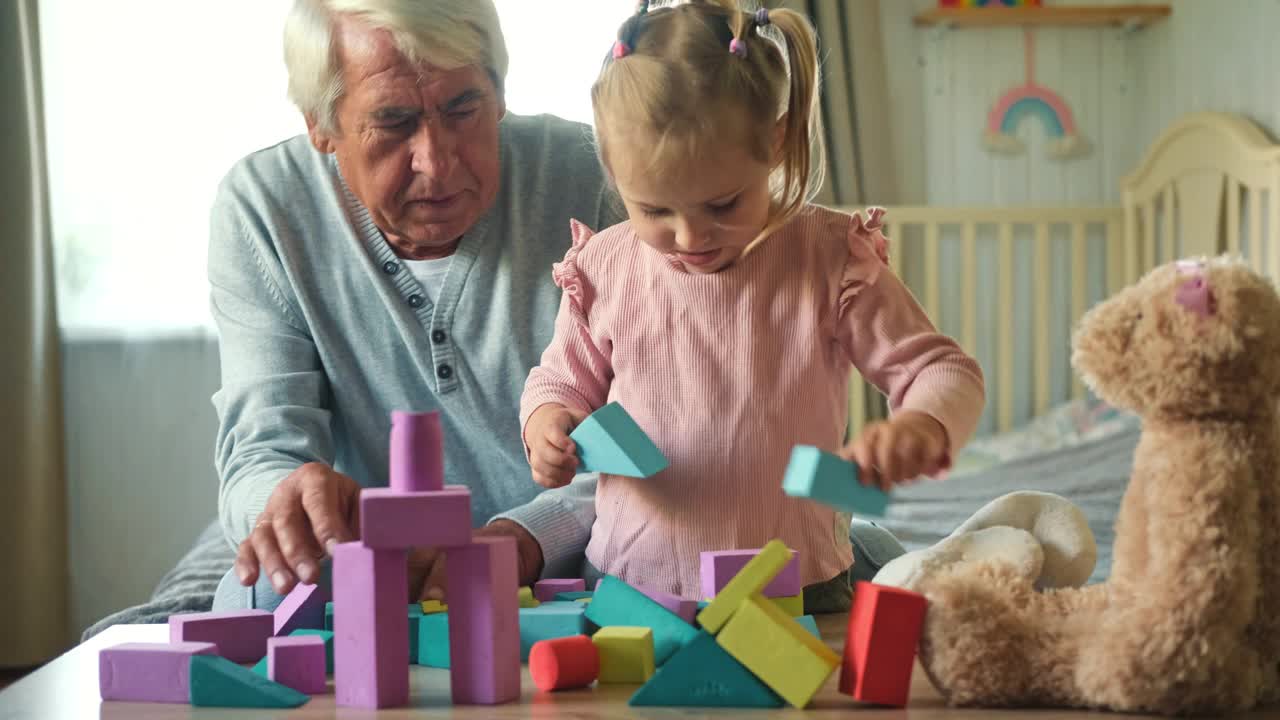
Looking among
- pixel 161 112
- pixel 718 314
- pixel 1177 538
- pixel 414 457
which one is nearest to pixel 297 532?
pixel 414 457

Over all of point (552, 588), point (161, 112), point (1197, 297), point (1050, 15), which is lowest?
point (552, 588)

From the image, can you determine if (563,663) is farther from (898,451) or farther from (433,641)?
(898,451)

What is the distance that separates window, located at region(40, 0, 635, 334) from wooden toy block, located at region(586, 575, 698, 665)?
235 centimetres

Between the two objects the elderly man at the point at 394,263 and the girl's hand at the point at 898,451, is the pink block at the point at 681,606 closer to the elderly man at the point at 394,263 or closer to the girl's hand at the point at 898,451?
the girl's hand at the point at 898,451

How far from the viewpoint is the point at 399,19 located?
121 cm

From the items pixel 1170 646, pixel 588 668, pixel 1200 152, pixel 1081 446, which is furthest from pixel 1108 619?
pixel 1200 152

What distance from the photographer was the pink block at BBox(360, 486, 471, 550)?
26.7 inches

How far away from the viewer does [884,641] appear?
690 mm

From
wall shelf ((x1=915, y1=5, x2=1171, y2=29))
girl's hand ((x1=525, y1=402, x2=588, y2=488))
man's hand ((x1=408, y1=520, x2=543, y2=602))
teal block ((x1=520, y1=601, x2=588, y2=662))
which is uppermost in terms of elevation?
wall shelf ((x1=915, y1=5, x2=1171, y2=29))

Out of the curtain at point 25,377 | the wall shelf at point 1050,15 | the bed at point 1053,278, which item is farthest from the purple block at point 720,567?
the wall shelf at point 1050,15

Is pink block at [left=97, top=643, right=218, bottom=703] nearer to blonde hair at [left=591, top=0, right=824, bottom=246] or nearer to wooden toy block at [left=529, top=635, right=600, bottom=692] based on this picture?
wooden toy block at [left=529, top=635, right=600, bottom=692]

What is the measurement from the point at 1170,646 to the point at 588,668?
331mm

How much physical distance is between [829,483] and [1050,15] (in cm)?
296

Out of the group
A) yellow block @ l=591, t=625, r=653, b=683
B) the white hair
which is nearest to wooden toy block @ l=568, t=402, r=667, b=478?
yellow block @ l=591, t=625, r=653, b=683
